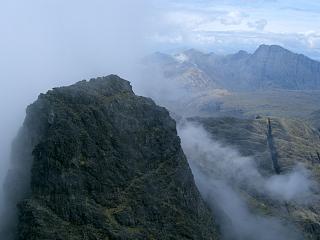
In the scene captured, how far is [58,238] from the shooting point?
197625 mm

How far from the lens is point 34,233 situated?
197 meters

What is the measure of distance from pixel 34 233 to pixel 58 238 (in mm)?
8487
